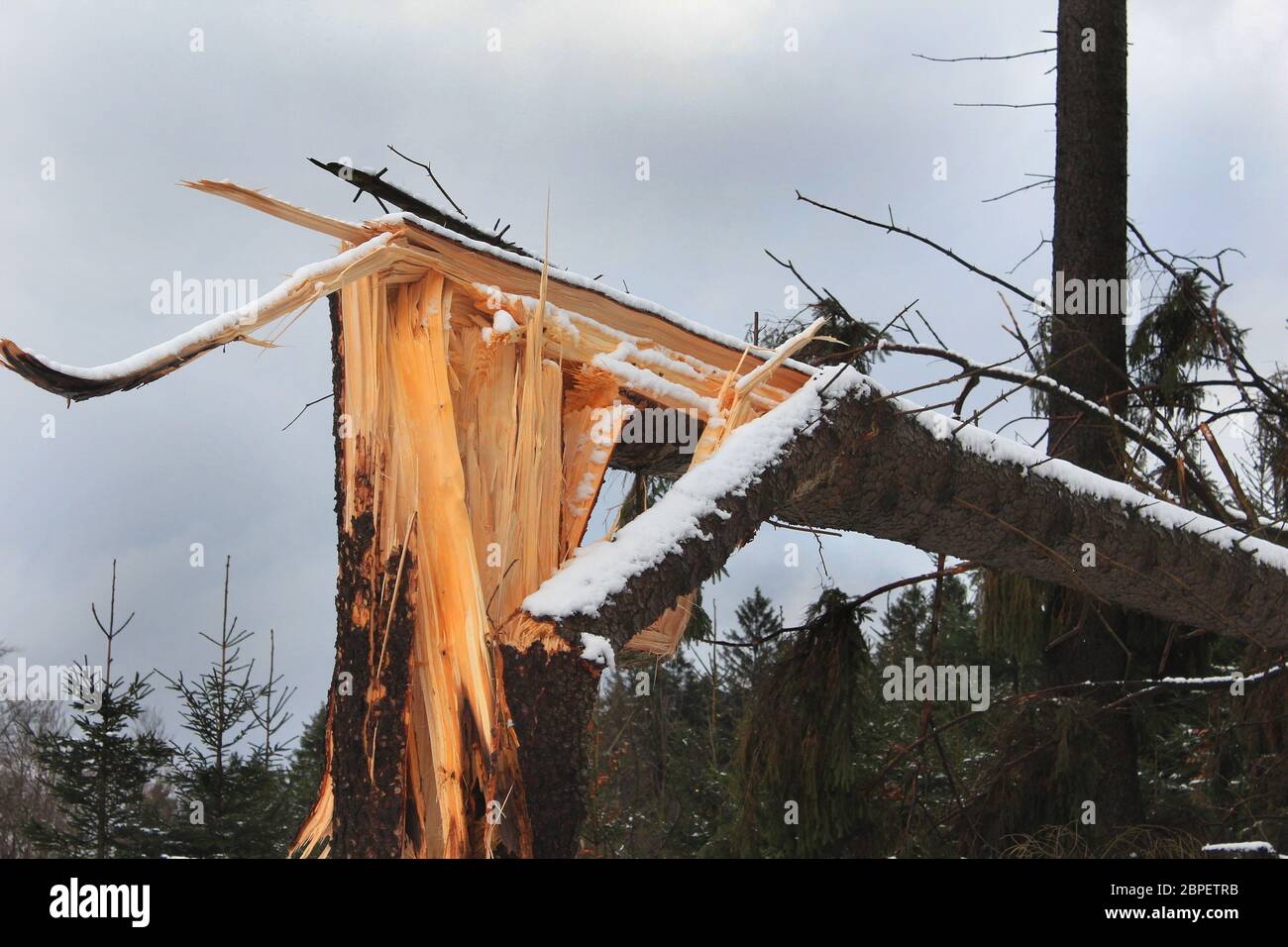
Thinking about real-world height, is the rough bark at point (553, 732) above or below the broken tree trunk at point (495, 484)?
below

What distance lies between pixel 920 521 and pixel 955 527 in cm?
15

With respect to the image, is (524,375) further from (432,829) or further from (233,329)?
(432,829)

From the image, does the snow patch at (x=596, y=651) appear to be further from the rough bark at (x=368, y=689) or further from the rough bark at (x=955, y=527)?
the rough bark at (x=368, y=689)

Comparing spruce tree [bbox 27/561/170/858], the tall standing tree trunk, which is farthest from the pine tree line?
the tall standing tree trunk

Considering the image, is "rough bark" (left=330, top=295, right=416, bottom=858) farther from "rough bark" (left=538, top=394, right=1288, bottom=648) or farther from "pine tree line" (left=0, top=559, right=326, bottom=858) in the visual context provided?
"pine tree line" (left=0, top=559, right=326, bottom=858)

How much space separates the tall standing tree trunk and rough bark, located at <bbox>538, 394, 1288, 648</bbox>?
39.5 inches

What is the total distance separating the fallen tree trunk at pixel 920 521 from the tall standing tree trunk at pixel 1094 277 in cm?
100

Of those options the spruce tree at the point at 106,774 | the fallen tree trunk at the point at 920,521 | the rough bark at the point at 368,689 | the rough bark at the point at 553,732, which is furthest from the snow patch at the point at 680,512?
→ the spruce tree at the point at 106,774

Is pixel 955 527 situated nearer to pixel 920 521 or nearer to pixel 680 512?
pixel 920 521

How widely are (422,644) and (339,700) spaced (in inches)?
8.5

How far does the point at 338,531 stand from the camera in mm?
2467

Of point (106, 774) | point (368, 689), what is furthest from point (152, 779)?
point (368, 689)

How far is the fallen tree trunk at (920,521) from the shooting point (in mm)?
2527
